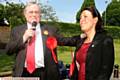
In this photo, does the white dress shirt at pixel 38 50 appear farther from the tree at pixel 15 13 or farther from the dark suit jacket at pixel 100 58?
the tree at pixel 15 13

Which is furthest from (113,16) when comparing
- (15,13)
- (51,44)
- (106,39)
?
(106,39)

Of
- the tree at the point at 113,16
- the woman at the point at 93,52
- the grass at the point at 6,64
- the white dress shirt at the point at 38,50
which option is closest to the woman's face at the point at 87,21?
the woman at the point at 93,52

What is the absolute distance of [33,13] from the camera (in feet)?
16.6

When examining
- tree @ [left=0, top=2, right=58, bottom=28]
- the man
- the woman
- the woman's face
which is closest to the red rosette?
the man

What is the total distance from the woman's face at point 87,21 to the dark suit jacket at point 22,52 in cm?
42

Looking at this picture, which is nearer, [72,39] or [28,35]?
[28,35]

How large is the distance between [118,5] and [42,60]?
64.0 metres

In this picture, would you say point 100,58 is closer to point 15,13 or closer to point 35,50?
point 35,50

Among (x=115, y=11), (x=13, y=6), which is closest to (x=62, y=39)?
(x=13, y=6)

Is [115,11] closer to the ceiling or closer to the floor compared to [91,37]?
closer to the floor

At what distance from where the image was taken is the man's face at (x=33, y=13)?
505 centimetres

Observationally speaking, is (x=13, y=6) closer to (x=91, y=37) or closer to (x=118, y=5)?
(x=91, y=37)

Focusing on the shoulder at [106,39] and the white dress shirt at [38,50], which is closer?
the shoulder at [106,39]

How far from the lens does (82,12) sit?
512 cm
